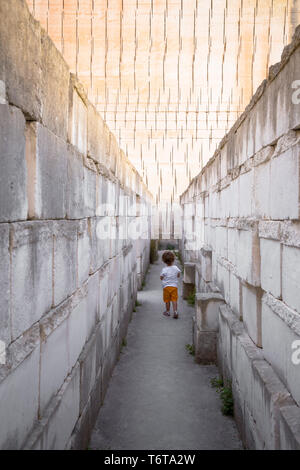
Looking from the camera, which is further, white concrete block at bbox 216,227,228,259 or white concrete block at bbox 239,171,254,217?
white concrete block at bbox 216,227,228,259

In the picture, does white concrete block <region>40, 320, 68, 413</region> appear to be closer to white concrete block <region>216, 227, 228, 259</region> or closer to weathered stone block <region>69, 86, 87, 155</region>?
weathered stone block <region>69, 86, 87, 155</region>

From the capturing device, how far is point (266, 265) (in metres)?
3.01

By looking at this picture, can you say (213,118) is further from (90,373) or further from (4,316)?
(4,316)

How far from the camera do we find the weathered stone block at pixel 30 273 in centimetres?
181

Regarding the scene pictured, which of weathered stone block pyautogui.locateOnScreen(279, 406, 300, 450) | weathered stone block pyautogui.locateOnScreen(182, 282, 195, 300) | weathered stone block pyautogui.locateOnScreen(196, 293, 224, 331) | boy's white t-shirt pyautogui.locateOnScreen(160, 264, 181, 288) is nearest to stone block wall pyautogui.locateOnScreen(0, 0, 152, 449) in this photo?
weathered stone block pyautogui.locateOnScreen(279, 406, 300, 450)

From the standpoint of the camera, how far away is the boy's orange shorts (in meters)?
7.73

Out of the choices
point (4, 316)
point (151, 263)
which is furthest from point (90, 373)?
point (151, 263)

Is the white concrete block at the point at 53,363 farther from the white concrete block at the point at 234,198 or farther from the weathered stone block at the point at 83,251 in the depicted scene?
the white concrete block at the point at 234,198

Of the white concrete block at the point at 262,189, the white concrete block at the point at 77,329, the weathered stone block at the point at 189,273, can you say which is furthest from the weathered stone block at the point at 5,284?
the weathered stone block at the point at 189,273

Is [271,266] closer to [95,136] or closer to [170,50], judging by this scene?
[95,136]

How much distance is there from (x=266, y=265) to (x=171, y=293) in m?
4.90

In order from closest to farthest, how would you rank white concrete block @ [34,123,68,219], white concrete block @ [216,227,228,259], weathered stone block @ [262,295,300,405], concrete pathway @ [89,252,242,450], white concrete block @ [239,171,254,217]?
white concrete block @ [34,123,68,219] < weathered stone block @ [262,295,300,405] < concrete pathway @ [89,252,242,450] < white concrete block @ [239,171,254,217] < white concrete block @ [216,227,228,259]
